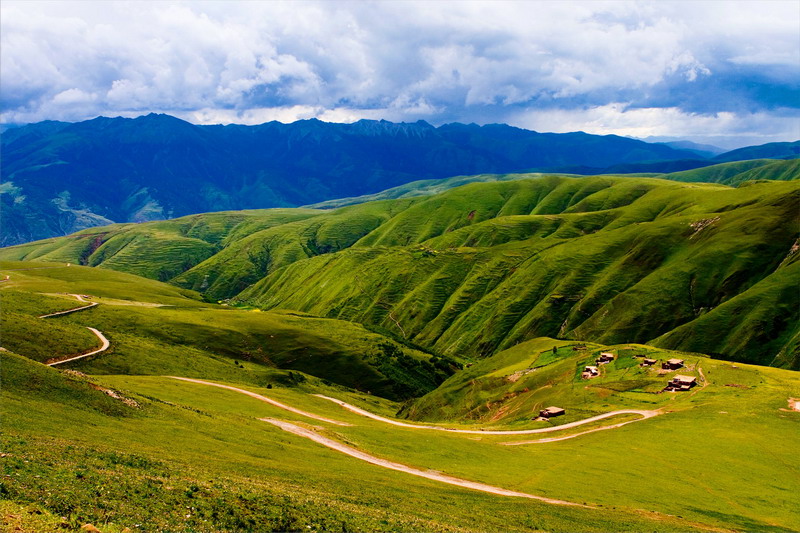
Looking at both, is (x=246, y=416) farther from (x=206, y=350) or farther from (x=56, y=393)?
(x=206, y=350)

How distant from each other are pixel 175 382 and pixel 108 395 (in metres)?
36.2

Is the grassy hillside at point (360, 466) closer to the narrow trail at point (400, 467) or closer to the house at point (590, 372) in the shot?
the narrow trail at point (400, 467)

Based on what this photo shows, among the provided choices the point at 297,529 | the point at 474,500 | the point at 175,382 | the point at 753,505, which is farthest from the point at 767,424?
the point at 175,382

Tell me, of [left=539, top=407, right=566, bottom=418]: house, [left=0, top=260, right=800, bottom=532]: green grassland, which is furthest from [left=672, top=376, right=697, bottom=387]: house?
[left=539, top=407, right=566, bottom=418]: house

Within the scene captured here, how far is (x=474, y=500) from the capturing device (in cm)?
4656

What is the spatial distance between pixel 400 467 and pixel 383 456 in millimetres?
4204

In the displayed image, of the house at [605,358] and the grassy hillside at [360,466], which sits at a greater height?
the grassy hillside at [360,466]

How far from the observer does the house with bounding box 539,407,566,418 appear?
290ft

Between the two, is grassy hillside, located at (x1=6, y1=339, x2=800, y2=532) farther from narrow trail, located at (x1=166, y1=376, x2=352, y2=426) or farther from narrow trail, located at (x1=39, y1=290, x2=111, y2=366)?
narrow trail, located at (x1=39, y1=290, x2=111, y2=366)

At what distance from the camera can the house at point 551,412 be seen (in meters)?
88.5

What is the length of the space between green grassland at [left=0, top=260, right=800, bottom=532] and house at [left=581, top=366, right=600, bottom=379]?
1585 millimetres

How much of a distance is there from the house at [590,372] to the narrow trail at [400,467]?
58304 millimetres

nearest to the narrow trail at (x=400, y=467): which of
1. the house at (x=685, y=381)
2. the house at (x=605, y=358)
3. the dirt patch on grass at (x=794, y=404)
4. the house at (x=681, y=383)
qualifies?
the dirt patch on grass at (x=794, y=404)

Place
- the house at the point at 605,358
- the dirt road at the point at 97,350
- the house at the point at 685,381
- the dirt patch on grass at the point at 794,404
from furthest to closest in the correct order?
1. the house at the point at 605,358
2. the dirt road at the point at 97,350
3. the house at the point at 685,381
4. the dirt patch on grass at the point at 794,404
